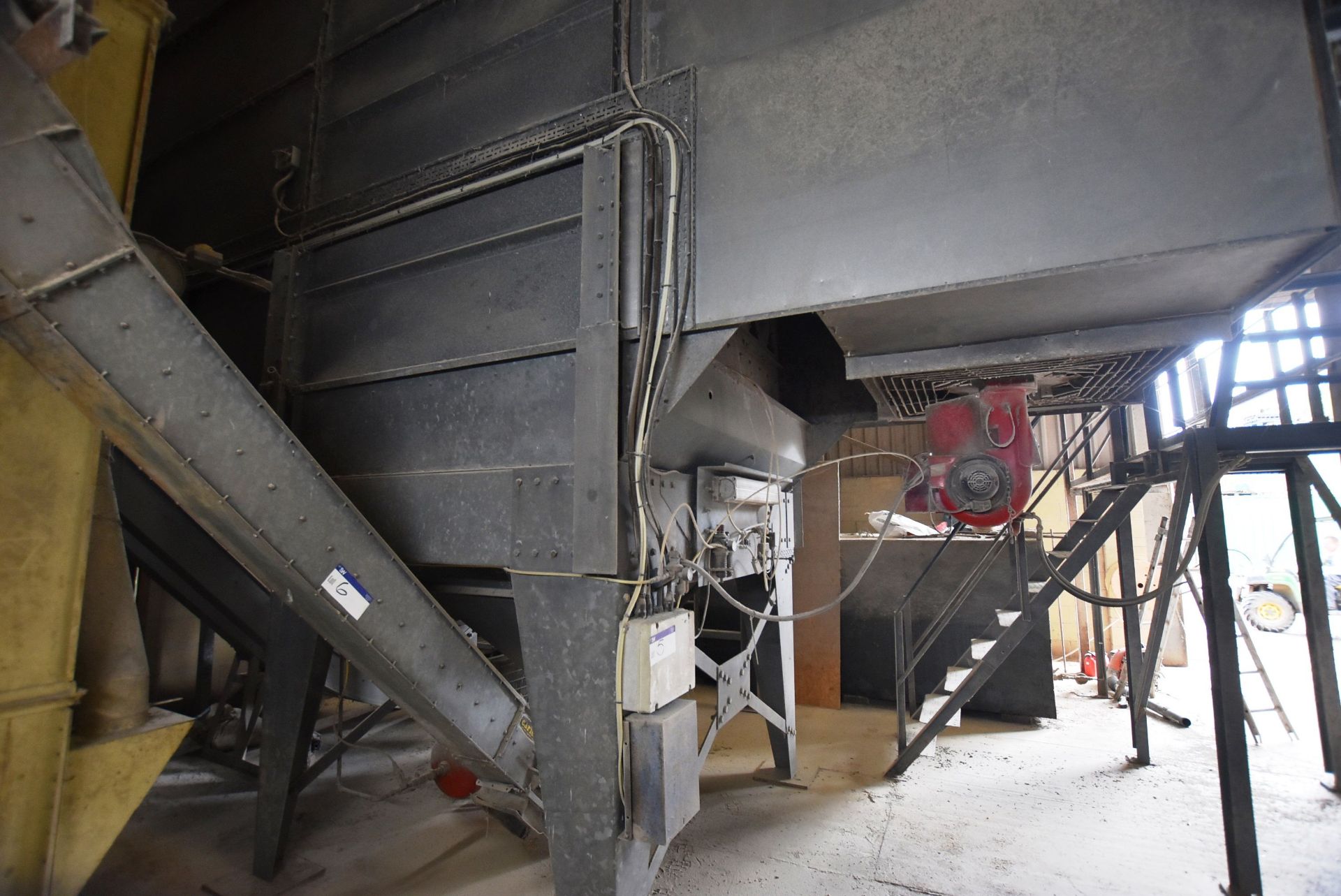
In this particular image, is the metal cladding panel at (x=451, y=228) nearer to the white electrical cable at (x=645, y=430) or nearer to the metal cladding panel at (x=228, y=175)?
the white electrical cable at (x=645, y=430)

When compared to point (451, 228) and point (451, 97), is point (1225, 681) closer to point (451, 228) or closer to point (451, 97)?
point (451, 228)

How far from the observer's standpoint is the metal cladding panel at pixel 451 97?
2.40 meters

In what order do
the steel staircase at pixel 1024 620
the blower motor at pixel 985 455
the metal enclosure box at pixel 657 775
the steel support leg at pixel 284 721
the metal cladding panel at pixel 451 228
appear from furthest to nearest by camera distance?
the steel staircase at pixel 1024 620, the steel support leg at pixel 284 721, the blower motor at pixel 985 455, the metal cladding panel at pixel 451 228, the metal enclosure box at pixel 657 775

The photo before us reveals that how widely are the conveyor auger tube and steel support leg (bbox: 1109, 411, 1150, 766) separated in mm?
4053

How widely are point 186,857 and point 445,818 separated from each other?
1.31 metres

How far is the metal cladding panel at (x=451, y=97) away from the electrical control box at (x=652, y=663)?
2030 millimetres

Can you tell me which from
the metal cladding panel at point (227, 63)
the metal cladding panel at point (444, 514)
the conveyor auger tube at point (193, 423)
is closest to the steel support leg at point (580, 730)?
the metal cladding panel at point (444, 514)

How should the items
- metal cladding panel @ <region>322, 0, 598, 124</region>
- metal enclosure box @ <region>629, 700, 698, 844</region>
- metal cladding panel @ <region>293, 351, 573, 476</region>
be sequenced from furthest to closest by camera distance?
metal cladding panel @ <region>322, 0, 598, 124</region> → metal cladding panel @ <region>293, 351, 573, 476</region> → metal enclosure box @ <region>629, 700, 698, 844</region>

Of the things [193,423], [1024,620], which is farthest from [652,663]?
[1024,620]

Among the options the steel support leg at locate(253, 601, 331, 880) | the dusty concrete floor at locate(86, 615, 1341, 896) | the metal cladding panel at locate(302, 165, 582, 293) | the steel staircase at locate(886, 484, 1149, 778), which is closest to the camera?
the metal cladding panel at locate(302, 165, 582, 293)

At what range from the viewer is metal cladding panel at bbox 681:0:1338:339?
4.72 ft

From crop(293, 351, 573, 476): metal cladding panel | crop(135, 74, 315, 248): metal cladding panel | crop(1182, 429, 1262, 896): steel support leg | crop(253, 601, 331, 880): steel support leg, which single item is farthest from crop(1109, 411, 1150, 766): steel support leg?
crop(135, 74, 315, 248): metal cladding panel

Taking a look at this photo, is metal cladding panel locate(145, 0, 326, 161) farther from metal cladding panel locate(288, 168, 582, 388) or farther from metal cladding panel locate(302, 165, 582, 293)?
metal cladding panel locate(288, 168, 582, 388)

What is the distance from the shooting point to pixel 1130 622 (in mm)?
4258
